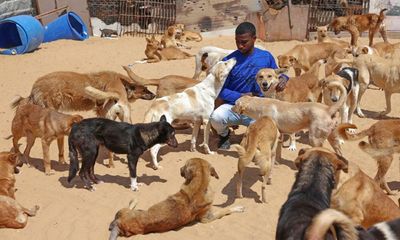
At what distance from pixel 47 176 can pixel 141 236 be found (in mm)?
2408

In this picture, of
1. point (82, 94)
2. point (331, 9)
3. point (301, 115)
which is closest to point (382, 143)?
point (301, 115)

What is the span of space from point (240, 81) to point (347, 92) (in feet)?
6.71

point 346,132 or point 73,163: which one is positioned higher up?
point 346,132

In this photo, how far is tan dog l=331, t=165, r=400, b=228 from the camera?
17.6 feet

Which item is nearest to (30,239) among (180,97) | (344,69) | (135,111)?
(180,97)

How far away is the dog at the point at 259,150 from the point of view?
654cm

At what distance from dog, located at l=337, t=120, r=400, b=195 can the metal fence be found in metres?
15.1

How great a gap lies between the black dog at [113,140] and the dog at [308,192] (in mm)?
2664

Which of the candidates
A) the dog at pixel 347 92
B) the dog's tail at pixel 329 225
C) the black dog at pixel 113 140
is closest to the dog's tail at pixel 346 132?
the dog at pixel 347 92

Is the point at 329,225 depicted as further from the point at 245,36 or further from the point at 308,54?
the point at 308,54

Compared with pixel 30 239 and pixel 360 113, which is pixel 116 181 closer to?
pixel 30 239

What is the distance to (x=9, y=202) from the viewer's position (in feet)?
19.2

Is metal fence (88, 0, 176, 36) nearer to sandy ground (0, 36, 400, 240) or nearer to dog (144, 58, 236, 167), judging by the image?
sandy ground (0, 36, 400, 240)

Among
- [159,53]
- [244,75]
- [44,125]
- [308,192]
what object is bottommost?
[159,53]
